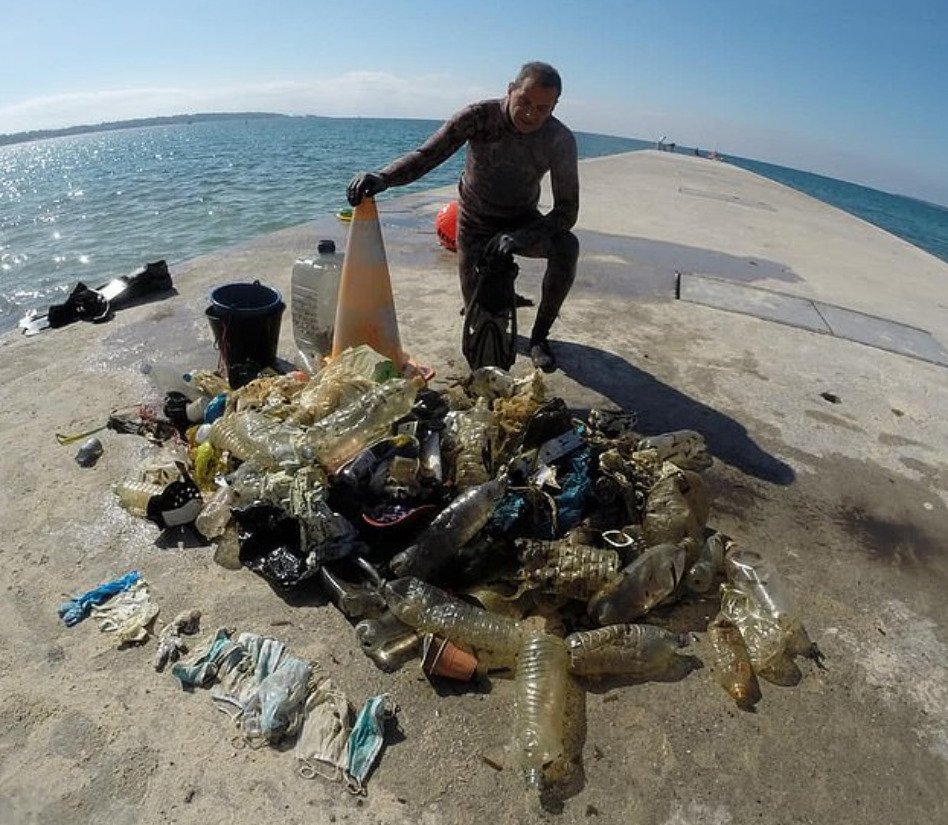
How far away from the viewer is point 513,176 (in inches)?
158

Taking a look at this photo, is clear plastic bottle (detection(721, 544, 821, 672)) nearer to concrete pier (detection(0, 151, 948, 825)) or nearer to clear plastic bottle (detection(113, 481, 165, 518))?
concrete pier (detection(0, 151, 948, 825))

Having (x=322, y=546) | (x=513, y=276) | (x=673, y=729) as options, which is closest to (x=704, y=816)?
(x=673, y=729)

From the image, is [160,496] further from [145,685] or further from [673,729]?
[673,729]

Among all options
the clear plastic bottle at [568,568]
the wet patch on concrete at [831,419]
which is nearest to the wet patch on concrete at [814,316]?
the wet patch on concrete at [831,419]

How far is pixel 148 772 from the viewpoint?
1.75 meters

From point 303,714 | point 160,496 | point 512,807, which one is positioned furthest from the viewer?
point 160,496

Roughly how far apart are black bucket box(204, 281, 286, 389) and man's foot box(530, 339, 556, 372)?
5.94 ft

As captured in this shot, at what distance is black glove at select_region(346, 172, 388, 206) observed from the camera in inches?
136

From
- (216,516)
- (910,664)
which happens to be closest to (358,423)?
(216,516)

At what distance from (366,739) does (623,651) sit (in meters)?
0.96

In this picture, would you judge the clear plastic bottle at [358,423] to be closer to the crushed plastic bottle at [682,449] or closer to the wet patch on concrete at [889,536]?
the crushed plastic bottle at [682,449]

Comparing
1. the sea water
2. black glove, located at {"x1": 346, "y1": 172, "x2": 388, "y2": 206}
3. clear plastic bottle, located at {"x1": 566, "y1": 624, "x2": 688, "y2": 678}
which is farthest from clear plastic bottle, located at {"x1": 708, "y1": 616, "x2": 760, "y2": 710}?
the sea water

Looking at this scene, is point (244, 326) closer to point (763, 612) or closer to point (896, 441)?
point (763, 612)

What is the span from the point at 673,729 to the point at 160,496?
2.29 meters
